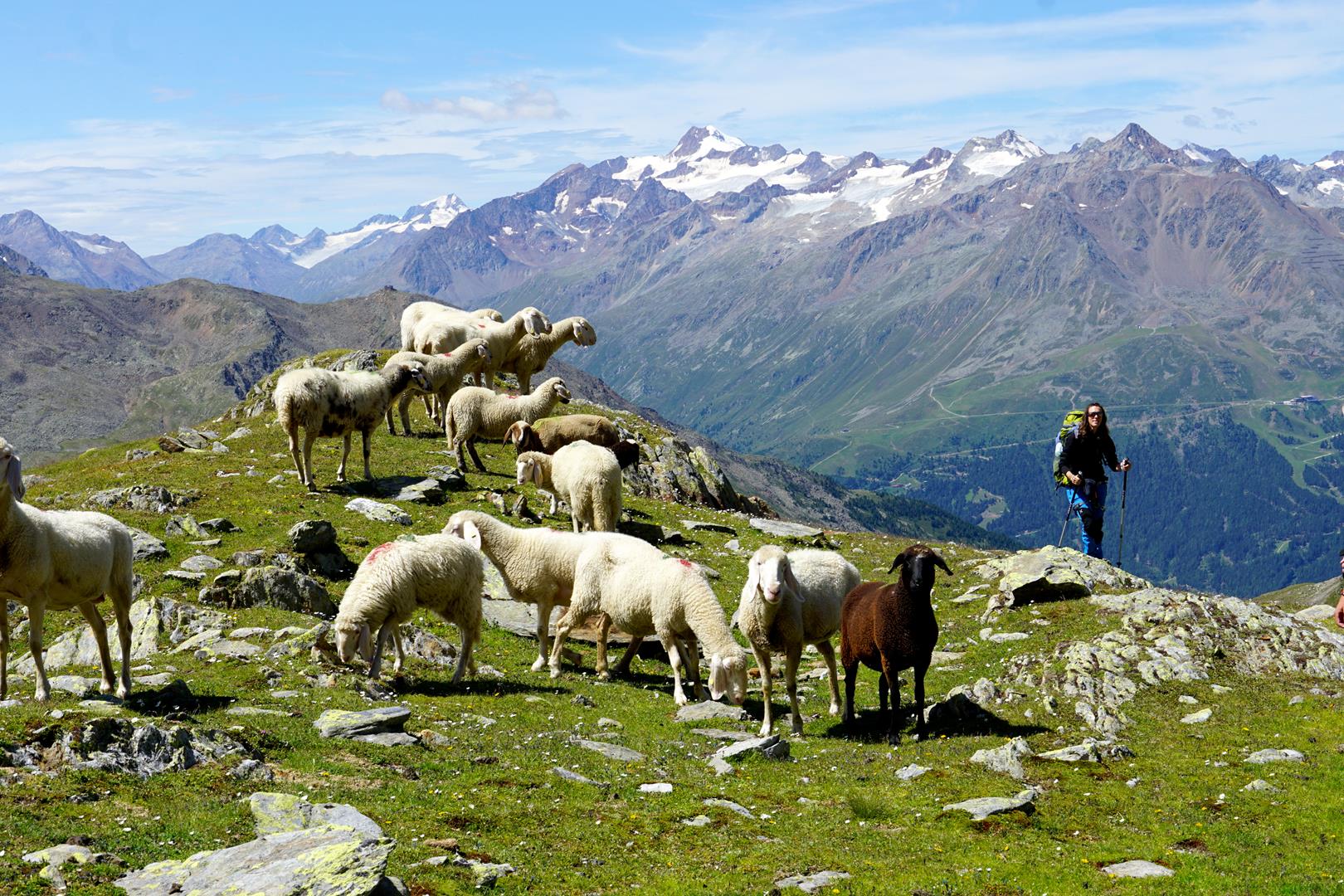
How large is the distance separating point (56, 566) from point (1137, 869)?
52.9ft

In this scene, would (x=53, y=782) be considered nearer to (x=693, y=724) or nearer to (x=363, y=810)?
(x=363, y=810)

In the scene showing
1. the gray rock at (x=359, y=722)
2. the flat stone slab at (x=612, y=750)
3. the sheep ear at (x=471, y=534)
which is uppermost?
the sheep ear at (x=471, y=534)

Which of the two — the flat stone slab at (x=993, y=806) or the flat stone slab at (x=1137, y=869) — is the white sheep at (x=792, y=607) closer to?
the flat stone slab at (x=993, y=806)

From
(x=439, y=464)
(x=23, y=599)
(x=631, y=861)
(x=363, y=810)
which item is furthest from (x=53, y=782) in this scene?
(x=439, y=464)

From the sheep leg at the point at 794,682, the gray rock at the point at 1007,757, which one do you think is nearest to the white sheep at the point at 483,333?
the sheep leg at the point at 794,682

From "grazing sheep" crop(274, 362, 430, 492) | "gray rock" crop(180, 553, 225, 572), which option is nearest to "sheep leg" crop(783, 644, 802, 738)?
"gray rock" crop(180, 553, 225, 572)

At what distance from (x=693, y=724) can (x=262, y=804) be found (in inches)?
363

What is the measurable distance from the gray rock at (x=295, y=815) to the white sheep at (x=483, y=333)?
3674 centimetres

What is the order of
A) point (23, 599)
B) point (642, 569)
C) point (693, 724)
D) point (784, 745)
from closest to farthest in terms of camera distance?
point (23, 599), point (784, 745), point (693, 724), point (642, 569)

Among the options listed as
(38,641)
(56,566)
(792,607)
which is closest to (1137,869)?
(792,607)

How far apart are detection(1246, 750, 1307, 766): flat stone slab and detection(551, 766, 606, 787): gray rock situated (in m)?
11.3

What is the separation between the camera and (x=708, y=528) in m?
40.3

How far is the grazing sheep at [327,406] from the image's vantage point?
33.7 metres

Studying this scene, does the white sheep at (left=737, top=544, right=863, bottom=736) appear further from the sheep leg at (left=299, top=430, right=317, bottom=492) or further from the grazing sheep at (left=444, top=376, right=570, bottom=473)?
the grazing sheep at (left=444, top=376, right=570, bottom=473)
